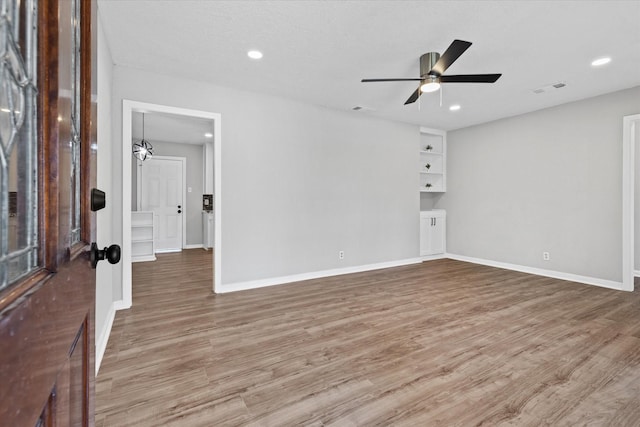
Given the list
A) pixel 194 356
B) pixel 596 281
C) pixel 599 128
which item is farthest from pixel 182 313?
pixel 599 128

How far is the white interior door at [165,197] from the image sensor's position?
274 inches

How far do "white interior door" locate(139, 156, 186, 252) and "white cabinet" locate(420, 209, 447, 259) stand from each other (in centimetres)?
556

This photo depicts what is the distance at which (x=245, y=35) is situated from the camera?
8.79 feet

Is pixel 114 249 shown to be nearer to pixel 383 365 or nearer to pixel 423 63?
pixel 383 365

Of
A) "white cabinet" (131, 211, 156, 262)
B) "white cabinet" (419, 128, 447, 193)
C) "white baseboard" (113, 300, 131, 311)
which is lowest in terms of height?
"white baseboard" (113, 300, 131, 311)

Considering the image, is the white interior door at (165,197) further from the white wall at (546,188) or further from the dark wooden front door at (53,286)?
the dark wooden front door at (53,286)

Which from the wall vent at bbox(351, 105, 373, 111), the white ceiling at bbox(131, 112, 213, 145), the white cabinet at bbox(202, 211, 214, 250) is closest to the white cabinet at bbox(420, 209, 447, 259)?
the wall vent at bbox(351, 105, 373, 111)

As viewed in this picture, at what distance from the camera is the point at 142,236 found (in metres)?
6.18

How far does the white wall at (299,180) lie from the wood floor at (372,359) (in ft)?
2.57

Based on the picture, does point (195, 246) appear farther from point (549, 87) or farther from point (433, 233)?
point (549, 87)

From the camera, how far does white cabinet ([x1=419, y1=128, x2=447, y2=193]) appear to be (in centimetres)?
629

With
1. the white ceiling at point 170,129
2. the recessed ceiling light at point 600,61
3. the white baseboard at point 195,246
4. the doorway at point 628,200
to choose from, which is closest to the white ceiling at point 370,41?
the recessed ceiling light at point 600,61

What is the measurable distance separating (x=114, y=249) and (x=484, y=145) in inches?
243

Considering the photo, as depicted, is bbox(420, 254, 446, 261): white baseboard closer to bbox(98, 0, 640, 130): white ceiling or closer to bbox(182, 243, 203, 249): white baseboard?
bbox(98, 0, 640, 130): white ceiling
